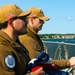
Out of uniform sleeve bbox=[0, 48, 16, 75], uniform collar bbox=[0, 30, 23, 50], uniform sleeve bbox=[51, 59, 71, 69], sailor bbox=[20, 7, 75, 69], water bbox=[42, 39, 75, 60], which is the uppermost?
uniform collar bbox=[0, 30, 23, 50]

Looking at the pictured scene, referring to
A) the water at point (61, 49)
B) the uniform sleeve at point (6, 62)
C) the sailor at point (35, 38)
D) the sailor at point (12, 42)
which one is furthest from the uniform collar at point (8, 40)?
the water at point (61, 49)

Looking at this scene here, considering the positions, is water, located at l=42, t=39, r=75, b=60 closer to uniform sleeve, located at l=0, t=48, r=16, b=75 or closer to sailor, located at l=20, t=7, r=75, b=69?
sailor, located at l=20, t=7, r=75, b=69

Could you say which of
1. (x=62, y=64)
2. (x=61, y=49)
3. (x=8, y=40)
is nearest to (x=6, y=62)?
(x=8, y=40)

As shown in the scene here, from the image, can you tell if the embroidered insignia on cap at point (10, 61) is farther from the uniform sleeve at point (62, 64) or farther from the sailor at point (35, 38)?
the uniform sleeve at point (62, 64)

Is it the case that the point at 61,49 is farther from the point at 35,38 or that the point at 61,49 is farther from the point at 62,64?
the point at 35,38

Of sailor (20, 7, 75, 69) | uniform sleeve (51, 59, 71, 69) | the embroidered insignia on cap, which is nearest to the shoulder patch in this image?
the embroidered insignia on cap

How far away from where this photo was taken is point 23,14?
12.4 ft

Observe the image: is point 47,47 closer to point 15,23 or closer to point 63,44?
point 63,44

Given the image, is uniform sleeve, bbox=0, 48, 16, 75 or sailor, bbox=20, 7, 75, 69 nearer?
uniform sleeve, bbox=0, 48, 16, 75

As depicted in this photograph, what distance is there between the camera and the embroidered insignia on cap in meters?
3.34

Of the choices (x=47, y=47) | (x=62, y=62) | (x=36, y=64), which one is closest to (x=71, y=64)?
(x=62, y=62)

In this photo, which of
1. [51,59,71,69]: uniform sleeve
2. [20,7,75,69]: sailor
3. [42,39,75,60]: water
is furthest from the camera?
[42,39,75,60]: water

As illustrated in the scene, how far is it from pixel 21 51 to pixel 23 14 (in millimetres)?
404

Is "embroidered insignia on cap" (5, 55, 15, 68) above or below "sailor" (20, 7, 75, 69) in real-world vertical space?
above
